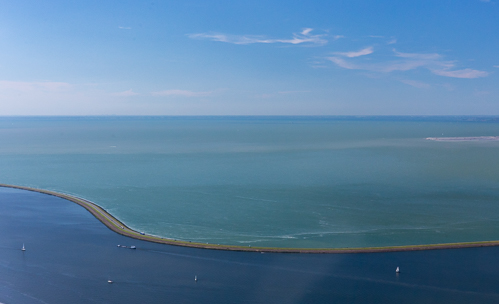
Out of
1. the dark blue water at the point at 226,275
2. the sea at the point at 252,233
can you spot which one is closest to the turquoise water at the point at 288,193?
the sea at the point at 252,233

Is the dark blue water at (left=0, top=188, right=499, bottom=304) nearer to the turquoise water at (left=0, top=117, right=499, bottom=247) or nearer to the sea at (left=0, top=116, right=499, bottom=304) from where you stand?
the sea at (left=0, top=116, right=499, bottom=304)

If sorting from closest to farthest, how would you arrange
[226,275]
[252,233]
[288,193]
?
1. [226,275]
2. [252,233]
3. [288,193]

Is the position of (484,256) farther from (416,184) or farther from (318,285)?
(416,184)

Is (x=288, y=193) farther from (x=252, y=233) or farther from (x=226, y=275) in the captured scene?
(x=226, y=275)

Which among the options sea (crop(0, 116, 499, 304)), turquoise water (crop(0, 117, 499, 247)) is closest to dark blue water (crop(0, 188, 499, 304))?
sea (crop(0, 116, 499, 304))

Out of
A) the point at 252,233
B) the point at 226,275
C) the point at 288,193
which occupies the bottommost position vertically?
the point at 226,275

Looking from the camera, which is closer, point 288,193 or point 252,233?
point 252,233

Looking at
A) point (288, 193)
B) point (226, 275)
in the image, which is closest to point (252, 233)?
point (226, 275)

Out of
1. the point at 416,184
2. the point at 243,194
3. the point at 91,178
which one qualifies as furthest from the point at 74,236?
the point at 416,184

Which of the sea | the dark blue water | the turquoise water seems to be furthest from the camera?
the turquoise water
